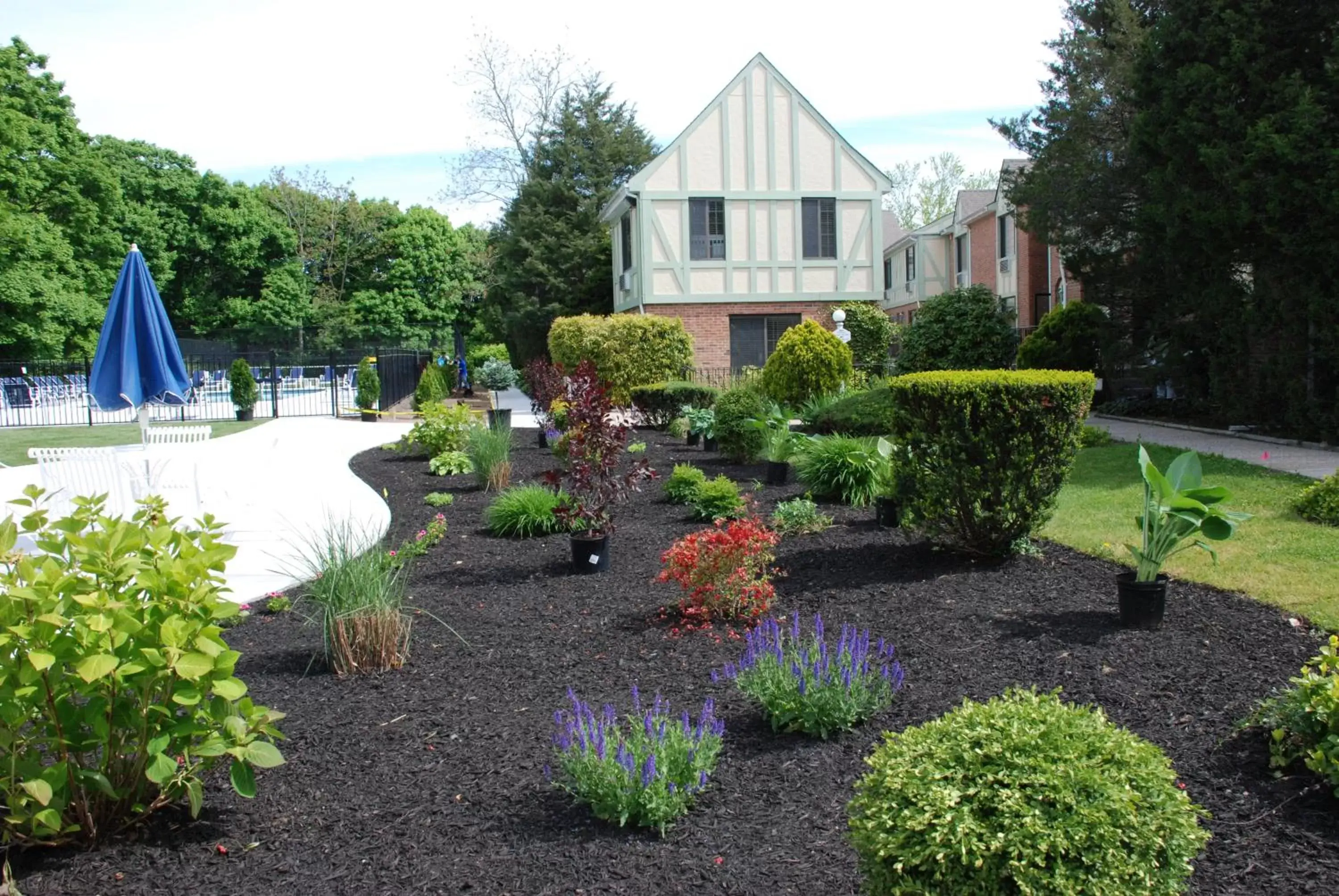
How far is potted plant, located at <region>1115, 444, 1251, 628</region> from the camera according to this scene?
5012 millimetres

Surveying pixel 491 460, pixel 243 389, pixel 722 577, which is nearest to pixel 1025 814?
pixel 722 577

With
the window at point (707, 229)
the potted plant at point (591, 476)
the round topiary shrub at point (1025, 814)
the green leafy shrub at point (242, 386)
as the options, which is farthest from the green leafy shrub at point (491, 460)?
the window at point (707, 229)

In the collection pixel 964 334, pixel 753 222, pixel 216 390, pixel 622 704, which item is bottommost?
pixel 622 704

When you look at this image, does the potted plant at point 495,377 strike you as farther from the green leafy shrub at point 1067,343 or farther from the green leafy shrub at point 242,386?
the green leafy shrub at point 1067,343

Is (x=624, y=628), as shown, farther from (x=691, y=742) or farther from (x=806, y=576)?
(x=691, y=742)

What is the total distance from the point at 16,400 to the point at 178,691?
2922 centimetres

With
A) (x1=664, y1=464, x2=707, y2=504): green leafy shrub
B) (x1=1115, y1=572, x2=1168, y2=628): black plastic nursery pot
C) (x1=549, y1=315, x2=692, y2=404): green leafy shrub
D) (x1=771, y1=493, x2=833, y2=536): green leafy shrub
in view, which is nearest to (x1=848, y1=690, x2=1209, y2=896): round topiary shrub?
(x1=1115, y1=572, x2=1168, y2=628): black plastic nursery pot

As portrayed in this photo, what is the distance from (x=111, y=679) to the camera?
123 inches

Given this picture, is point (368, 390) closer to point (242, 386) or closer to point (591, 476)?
point (242, 386)

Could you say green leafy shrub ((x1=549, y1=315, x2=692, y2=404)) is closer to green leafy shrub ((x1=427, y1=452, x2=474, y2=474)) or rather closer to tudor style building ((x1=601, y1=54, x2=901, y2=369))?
tudor style building ((x1=601, y1=54, x2=901, y2=369))

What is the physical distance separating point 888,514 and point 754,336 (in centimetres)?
1826

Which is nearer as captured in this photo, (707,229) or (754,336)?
(707,229)

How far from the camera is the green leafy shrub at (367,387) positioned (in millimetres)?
22922

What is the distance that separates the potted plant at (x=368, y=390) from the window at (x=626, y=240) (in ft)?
25.1
